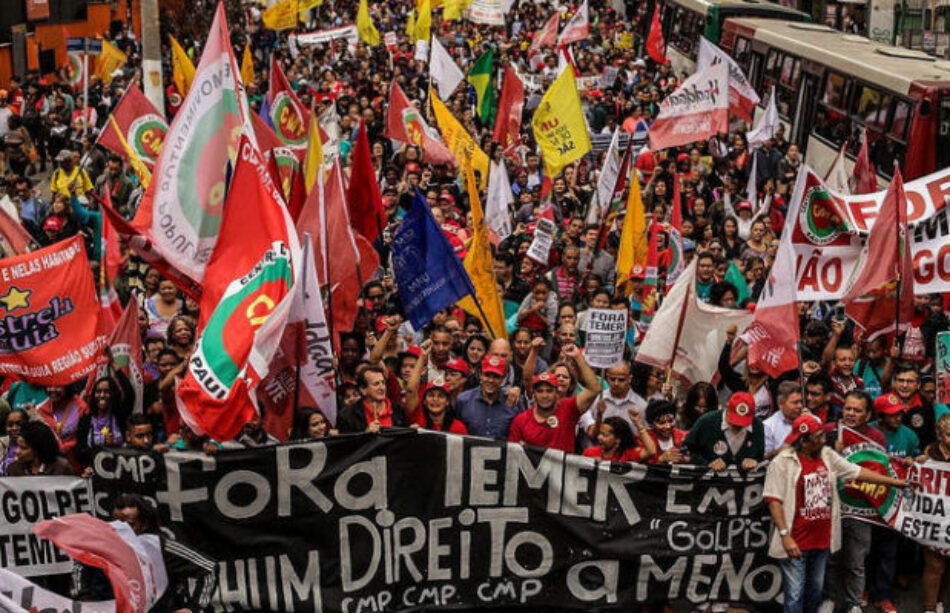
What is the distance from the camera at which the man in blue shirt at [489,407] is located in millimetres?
8391

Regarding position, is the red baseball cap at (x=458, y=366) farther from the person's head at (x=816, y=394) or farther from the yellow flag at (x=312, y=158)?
the yellow flag at (x=312, y=158)

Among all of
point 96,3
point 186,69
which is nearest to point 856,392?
point 186,69

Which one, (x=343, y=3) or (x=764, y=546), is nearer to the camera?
(x=764, y=546)

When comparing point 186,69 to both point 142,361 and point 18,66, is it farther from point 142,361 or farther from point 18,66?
point 18,66

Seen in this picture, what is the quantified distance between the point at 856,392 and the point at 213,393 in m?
3.34

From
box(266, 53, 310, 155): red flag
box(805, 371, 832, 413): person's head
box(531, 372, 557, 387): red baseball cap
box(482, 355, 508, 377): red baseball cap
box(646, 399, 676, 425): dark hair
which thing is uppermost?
box(266, 53, 310, 155): red flag

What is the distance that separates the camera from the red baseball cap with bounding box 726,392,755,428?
25.8 ft

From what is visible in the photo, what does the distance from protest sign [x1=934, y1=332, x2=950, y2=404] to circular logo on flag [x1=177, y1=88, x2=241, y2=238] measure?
433 centimetres

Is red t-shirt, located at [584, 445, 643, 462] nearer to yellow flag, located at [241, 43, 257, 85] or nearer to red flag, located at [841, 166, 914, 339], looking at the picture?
red flag, located at [841, 166, 914, 339]

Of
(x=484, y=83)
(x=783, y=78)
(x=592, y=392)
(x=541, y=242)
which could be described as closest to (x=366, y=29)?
(x=484, y=83)

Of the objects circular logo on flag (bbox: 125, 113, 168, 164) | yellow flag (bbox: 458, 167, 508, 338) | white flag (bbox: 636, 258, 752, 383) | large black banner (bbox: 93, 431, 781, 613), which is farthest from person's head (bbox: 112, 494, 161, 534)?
circular logo on flag (bbox: 125, 113, 168, 164)

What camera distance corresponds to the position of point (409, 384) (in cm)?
848

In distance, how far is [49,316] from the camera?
9.27 meters

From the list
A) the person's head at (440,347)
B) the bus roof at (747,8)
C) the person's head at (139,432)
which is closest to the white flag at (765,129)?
the person's head at (440,347)
